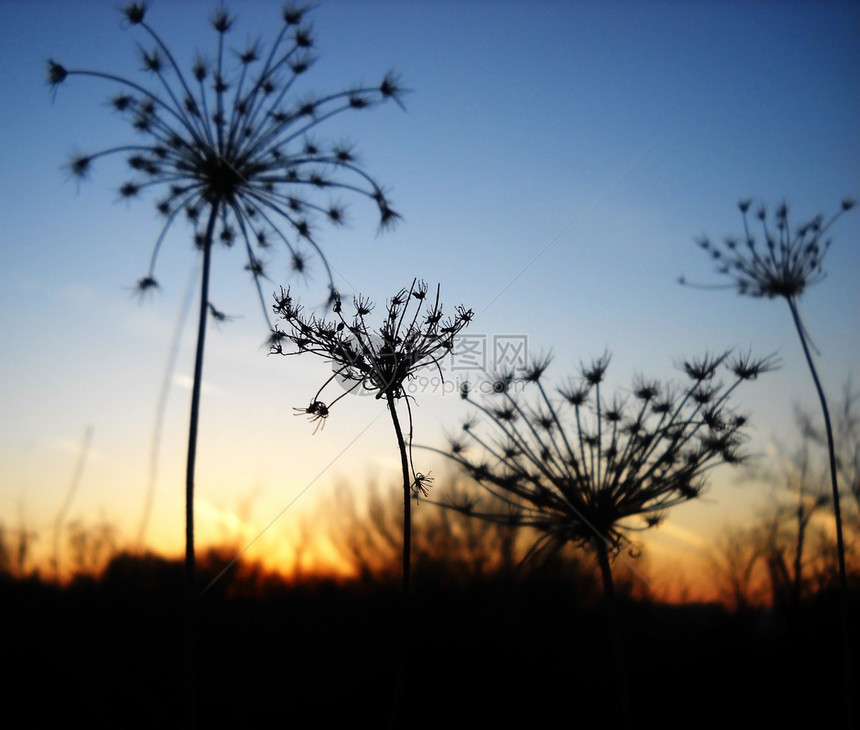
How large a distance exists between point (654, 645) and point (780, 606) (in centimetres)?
323

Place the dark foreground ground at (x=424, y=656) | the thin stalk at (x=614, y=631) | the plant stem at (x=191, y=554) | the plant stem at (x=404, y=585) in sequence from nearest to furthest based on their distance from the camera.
Answer: the plant stem at (x=404, y=585), the plant stem at (x=191, y=554), the thin stalk at (x=614, y=631), the dark foreground ground at (x=424, y=656)

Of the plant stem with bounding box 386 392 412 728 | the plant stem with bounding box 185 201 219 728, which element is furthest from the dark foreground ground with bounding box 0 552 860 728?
the plant stem with bounding box 386 392 412 728

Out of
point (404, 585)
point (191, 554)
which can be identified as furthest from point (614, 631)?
point (191, 554)

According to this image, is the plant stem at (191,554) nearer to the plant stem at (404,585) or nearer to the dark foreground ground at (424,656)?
the plant stem at (404,585)

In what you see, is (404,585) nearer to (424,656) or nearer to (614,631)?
(614,631)

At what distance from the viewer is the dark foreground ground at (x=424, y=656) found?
8.91 meters

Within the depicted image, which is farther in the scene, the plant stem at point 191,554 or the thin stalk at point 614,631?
the thin stalk at point 614,631

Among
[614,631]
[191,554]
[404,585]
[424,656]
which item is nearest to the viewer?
[404,585]

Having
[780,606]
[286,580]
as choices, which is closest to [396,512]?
[286,580]

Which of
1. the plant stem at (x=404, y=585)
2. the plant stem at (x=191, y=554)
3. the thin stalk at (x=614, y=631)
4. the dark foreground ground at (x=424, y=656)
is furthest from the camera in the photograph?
the dark foreground ground at (x=424, y=656)

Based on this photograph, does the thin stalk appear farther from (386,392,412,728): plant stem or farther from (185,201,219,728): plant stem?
(185,201,219,728): plant stem

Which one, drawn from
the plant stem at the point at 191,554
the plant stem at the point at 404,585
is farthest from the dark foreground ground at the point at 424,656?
the plant stem at the point at 404,585

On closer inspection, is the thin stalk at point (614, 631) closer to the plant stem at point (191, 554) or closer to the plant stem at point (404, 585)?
the plant stem at point (404, 585)

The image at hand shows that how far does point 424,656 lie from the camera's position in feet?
39.0
